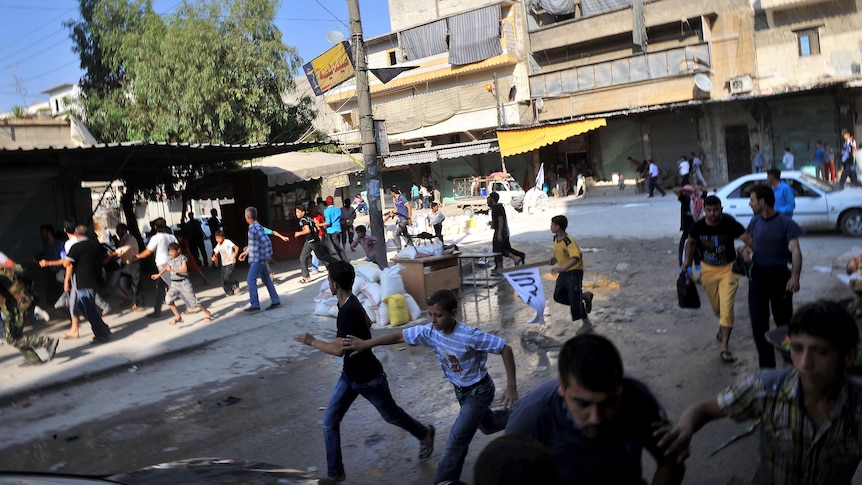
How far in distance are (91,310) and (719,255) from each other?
26.2ft

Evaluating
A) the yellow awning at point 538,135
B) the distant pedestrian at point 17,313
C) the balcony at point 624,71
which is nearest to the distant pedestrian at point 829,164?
the balcony at point 624,71

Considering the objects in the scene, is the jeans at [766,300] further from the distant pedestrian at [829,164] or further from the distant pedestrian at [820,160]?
the distant pedestrian at [829,164]

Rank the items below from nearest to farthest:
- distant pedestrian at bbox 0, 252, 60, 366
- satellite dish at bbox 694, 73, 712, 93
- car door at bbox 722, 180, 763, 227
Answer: distant pedestrian at bbox 0, 252, 60, 366 < car door at bbox 722, 180, 763, 227 < satellite dish at bbox 694, 73, 712, 93

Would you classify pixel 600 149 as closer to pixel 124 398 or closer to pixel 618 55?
pixel 618 55

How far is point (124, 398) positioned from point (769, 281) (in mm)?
6404

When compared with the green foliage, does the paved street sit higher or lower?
lower

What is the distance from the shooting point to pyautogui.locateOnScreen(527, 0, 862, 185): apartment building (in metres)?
25.4

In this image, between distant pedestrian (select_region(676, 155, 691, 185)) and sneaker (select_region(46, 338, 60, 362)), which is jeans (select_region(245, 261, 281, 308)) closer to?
sneaker (select_region(46, 338, 60, 362))

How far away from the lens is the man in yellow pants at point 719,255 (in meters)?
6.13

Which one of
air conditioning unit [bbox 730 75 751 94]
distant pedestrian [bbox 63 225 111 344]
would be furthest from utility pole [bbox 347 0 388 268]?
air conditioning unit [bbox 730 75 751 94]

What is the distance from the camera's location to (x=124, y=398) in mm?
7203

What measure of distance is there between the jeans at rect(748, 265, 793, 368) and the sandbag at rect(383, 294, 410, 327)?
16.5ft

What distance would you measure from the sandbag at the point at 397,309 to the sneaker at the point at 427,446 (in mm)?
4629

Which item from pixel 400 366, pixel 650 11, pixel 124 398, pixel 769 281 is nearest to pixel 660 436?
pixel 769 281
